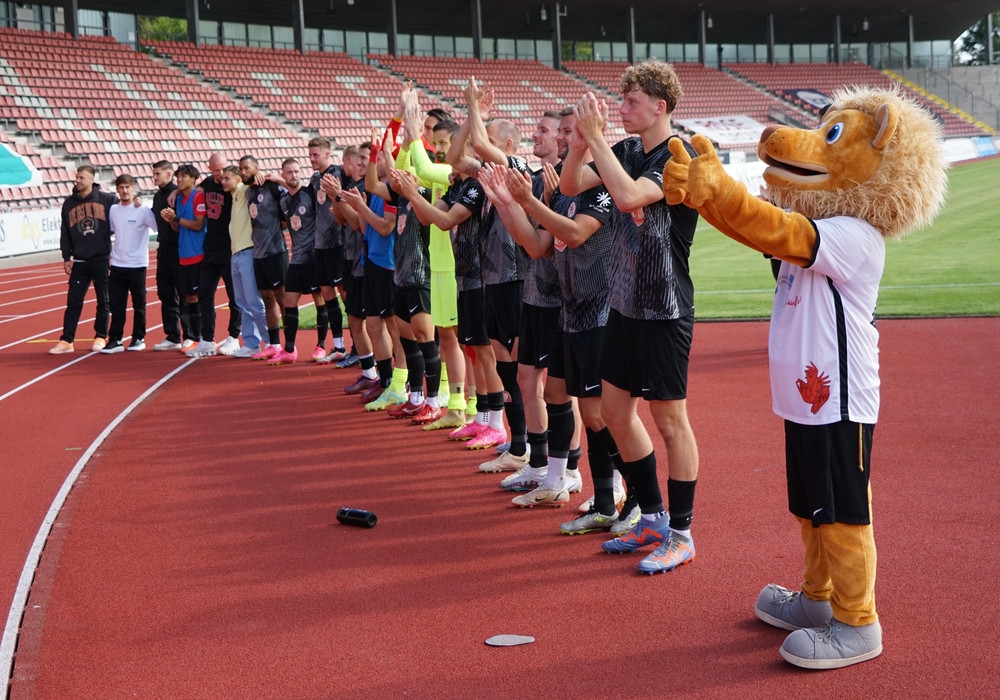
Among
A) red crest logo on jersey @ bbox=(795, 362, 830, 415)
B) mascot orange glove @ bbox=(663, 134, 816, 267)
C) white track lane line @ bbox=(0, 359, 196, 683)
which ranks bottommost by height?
white track lane line @ bbox=(0, 359, 196, 683)

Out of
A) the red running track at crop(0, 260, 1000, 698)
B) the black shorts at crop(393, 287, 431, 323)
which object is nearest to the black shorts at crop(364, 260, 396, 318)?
the black shorts at crop(393, 287, 431, 323)

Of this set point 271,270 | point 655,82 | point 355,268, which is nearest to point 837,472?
point 655,82

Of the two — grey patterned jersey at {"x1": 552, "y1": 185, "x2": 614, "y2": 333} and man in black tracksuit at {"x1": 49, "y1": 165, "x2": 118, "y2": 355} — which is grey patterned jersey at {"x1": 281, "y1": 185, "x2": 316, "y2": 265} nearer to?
man in black tracksuit at {"x1": 49, "y1": 165, "x2": 118, "y2": 355}

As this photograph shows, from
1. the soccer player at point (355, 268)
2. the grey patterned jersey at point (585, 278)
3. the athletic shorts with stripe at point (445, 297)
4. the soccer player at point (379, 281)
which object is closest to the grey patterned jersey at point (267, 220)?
the soccer player at point (355, 268)

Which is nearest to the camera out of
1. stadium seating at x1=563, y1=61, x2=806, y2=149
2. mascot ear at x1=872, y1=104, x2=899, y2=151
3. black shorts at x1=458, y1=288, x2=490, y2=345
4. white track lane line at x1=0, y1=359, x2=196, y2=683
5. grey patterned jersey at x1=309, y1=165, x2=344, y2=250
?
mascot ear at x1=872, y1=104, x2=899, y2=151

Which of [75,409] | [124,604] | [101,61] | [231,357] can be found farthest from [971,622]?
[101,61]

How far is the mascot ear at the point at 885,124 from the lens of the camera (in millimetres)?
3539

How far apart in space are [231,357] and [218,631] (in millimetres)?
8138

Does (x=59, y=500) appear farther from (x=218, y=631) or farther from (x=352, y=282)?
(x=352, y=282)

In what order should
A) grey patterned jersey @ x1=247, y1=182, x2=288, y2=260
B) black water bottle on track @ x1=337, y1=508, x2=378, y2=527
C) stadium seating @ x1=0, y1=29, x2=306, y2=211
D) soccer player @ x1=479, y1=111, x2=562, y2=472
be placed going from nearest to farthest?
black water bottle on track @ x1=337, y1=508, x2=378, y2=527 → soccer player @ x1=479, y1=111, x2=562, y2=472 → grey patterned jersey @ x1=247, y1=182, x2=288, y2=260 → stadium seating @ x1=0, y1=29, x2=306, y2=211

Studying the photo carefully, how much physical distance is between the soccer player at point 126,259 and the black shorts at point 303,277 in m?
2.86

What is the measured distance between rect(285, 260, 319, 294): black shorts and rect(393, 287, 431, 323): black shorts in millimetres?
2943

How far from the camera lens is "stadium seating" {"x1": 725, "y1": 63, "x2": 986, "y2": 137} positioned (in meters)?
53.9

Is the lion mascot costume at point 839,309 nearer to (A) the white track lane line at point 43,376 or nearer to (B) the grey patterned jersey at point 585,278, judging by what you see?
(B) the grey patterned jersey at point 585,278
